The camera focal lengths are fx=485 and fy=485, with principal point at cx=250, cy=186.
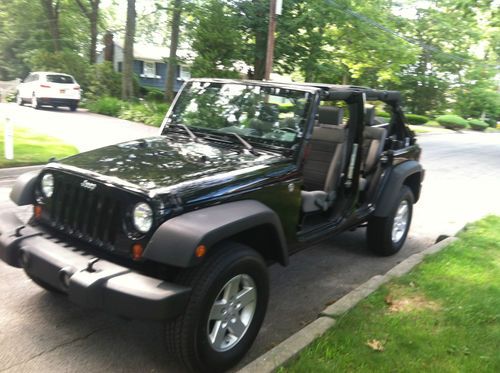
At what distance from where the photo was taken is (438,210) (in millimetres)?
8102

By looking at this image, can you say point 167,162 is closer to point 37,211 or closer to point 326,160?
point 37,211

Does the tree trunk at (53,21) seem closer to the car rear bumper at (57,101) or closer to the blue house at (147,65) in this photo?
the blue house at (147,65)

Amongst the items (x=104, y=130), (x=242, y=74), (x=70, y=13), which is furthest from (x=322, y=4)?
(x=70, y=13)

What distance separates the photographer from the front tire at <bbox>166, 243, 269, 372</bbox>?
8.98 ft

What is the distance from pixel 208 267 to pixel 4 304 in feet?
6.56

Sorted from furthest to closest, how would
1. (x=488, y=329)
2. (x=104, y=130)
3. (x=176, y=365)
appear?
(x=104, y=130), (x=488, y=329), (x=176, y=365)

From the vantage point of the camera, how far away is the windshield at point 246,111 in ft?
13.1

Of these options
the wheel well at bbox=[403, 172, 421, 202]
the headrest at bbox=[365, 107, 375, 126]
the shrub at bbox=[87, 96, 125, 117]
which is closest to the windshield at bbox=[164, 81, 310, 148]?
the headrest at bbox=[365, 107, 375, 126]

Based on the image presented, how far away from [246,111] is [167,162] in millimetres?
1032

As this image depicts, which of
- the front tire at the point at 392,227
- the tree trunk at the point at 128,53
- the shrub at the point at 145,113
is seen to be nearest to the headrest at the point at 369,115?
the front tire at the point at 392,227

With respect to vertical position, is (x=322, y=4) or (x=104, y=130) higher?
(x=322, y=4)

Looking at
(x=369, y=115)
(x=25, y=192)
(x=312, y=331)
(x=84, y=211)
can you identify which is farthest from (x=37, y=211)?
(x=369, y=115)

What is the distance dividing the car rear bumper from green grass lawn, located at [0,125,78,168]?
8.55 metres

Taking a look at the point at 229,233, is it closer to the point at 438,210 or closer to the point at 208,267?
the point at 208,267
